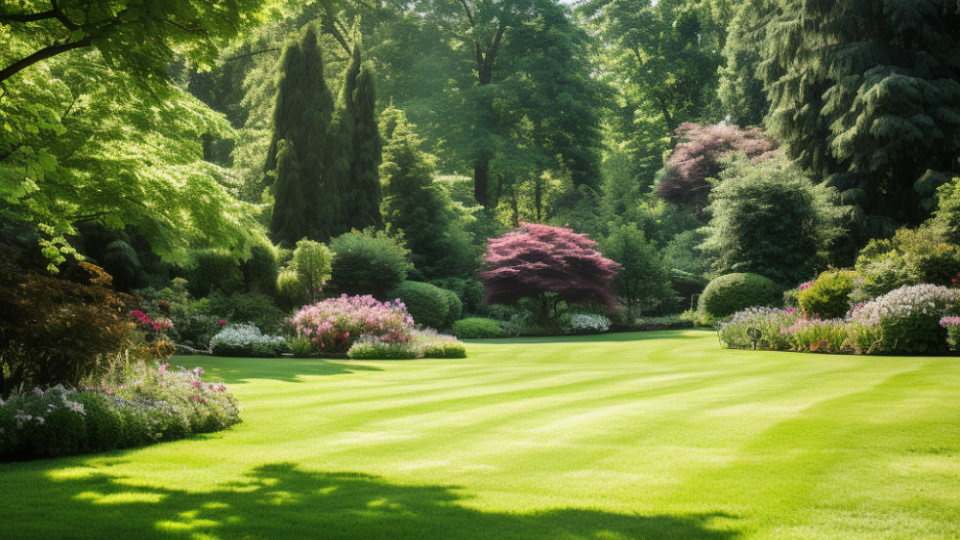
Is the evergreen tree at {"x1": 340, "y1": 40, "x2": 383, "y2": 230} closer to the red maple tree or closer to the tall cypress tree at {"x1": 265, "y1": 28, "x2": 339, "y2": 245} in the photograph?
the tall cypress tree at {"x1": 265, "y1": 28, "x2": 339, "y2": 245}

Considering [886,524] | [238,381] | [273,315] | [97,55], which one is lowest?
[886,524]

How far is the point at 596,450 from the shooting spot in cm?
647

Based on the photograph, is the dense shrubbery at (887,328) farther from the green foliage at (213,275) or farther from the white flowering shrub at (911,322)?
the green foliage at (213,275)

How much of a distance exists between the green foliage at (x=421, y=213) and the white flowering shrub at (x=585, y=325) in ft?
18.2

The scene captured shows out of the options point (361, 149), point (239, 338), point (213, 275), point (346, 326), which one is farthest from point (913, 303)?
point (361, 149)

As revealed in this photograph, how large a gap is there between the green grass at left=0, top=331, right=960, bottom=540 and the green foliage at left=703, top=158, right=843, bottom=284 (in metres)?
14.4

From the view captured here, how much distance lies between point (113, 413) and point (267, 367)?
6694 millimetres

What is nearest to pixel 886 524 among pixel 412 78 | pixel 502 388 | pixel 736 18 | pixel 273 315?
pixel 502 388

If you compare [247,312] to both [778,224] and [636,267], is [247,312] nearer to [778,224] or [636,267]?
[636,267]

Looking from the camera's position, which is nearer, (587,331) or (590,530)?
(590,530)

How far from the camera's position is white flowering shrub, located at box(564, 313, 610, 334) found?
26.9 meters

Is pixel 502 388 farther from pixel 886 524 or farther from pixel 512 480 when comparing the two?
pixel 886 524

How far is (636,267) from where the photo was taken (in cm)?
3025

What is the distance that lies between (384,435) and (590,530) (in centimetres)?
331
